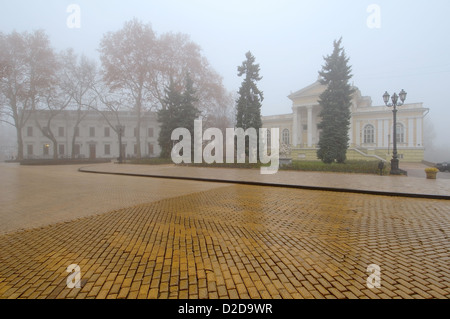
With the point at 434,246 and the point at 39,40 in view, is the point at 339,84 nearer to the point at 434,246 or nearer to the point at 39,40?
the point at 434,246

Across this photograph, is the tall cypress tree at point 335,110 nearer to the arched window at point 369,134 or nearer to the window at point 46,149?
the arched window at point 369,134

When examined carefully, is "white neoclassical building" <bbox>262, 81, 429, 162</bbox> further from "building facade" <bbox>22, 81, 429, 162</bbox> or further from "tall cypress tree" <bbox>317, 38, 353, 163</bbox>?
"tall cypress tree" <bbox>317, 38, 353, 163</bbox>

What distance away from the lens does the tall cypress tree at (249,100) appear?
25531mm

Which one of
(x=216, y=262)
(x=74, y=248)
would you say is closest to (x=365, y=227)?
(x=216, y=262)

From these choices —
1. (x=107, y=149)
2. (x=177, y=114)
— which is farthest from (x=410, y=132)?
(x=107, y=149)

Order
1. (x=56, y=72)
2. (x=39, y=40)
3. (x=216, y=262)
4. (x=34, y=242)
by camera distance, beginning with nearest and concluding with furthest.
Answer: (x=216, y=262) < (x=34, y=242) < (x=39, y=40) < (x=56, y=72)

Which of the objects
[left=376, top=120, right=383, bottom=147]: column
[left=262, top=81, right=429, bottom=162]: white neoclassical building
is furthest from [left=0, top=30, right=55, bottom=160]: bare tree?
[left=376, top=120, right=383, bottom=147]: column

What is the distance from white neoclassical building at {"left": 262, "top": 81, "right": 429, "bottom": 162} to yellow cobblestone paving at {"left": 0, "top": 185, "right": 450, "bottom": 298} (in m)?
32.3

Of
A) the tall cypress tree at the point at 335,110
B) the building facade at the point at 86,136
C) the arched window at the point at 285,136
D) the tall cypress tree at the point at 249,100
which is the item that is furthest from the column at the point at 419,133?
the building facade at the point at 86,136

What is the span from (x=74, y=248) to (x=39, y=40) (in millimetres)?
40923

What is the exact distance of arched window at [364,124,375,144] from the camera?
1564 inches

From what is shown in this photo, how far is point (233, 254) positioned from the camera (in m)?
3.38

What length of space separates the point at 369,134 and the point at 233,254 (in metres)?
44.5

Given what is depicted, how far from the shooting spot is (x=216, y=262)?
312 centimetres
